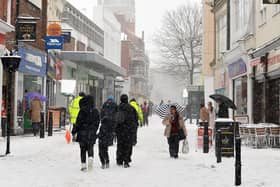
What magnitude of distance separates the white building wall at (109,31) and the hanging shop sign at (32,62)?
118ft

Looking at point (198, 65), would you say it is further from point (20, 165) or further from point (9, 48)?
point (20, 165)

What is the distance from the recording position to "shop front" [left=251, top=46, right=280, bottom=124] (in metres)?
20.8

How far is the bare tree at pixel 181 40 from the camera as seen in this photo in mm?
61781

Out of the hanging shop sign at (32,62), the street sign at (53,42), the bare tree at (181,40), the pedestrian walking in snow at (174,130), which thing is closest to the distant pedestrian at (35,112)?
the hanging shop sign at (32,62)

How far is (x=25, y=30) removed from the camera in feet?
75.0

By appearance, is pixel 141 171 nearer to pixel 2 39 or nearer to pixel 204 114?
pixel 2 39

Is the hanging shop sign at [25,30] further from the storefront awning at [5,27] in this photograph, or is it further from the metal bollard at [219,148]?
the metal bollard at [219,148]

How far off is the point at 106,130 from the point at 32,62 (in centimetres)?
1556

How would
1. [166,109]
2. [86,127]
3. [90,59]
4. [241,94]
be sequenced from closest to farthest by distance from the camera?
[86,127] → [166,109] → [241,94] → [90,59]

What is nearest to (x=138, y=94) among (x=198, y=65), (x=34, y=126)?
(x=198, y=65)

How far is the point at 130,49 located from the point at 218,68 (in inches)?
2400

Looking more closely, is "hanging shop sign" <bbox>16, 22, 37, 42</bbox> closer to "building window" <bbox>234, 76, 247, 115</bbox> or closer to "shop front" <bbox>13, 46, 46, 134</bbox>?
"shop front" <bbox>13, 46, 46, 134</bbox>

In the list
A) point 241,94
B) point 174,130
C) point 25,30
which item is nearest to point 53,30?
point 25,30

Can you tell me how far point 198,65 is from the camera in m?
61.5
